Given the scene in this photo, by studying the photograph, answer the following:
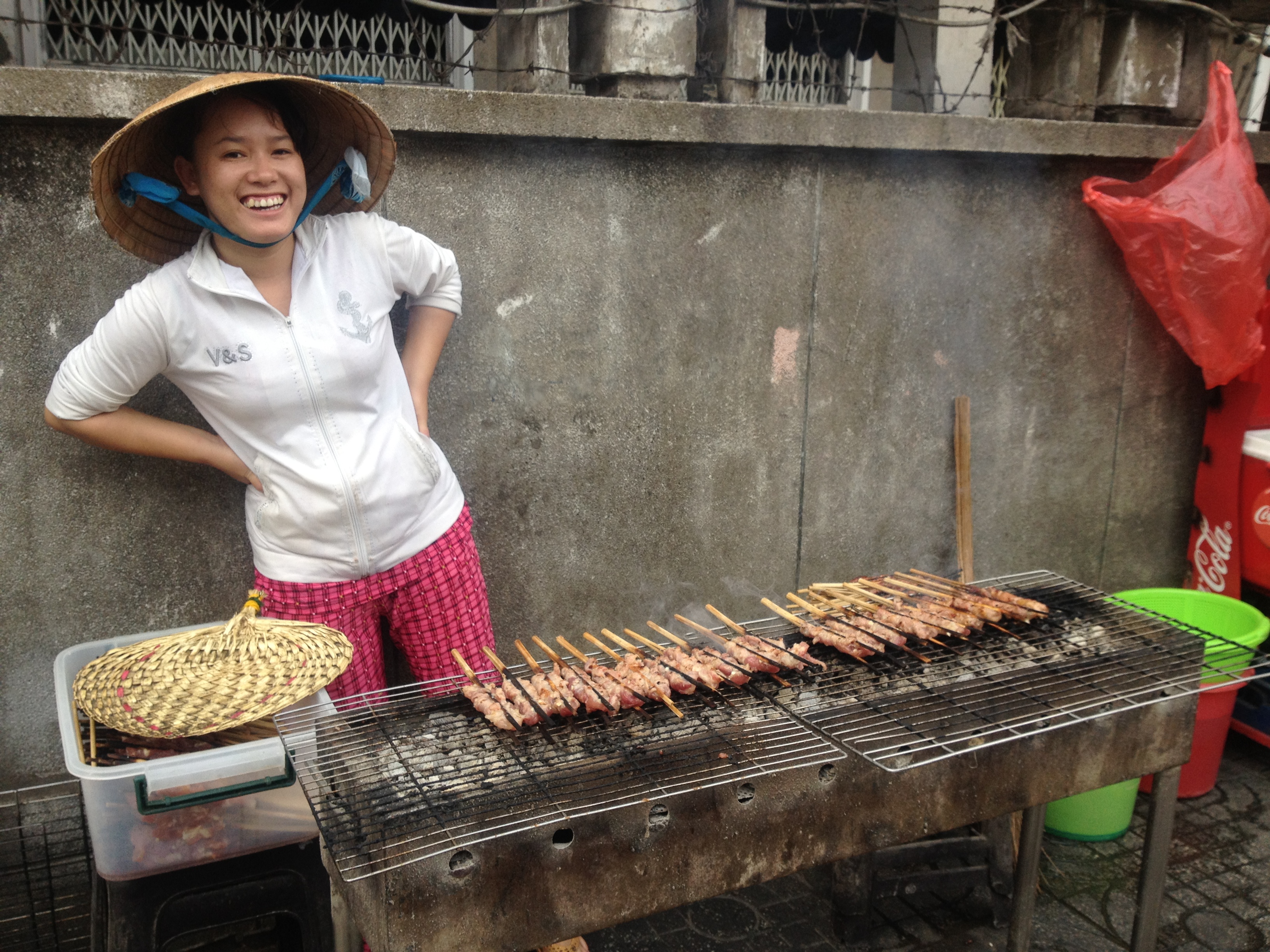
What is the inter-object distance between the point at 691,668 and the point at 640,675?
18 cm

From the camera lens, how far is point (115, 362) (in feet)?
11.0

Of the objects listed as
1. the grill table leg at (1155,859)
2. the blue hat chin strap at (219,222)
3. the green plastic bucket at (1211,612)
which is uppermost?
the blue hat chin strap at (219,222)

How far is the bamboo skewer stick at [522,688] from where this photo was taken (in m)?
3.08

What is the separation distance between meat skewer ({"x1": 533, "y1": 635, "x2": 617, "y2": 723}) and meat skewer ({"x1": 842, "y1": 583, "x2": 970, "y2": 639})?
1274 millimetres

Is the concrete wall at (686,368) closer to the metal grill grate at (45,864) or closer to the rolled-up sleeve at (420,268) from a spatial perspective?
the metal grill grate at (45,864)

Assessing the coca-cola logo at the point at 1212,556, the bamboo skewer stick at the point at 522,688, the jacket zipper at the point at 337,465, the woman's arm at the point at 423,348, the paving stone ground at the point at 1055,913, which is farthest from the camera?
the coca-cola logo at the point at 1212,556

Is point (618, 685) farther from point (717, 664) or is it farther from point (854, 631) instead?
point (854, 631)

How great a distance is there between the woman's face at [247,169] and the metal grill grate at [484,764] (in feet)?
5.09

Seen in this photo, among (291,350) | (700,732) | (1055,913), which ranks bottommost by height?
(1055,913)

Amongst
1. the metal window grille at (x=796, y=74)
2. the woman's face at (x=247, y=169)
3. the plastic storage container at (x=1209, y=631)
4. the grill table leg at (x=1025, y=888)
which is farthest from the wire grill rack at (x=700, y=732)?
the metal window grille at (x=796, y=74)

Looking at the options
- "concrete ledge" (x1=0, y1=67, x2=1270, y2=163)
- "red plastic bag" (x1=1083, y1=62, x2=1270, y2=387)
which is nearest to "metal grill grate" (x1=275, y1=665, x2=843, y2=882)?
"concrete ledge" (x1=0, y1=67, x2=1270, y2=163)

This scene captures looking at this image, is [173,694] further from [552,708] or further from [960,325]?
[960,325]

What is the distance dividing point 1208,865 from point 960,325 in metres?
2.92

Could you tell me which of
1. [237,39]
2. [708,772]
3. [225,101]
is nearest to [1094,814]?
[708,772]
